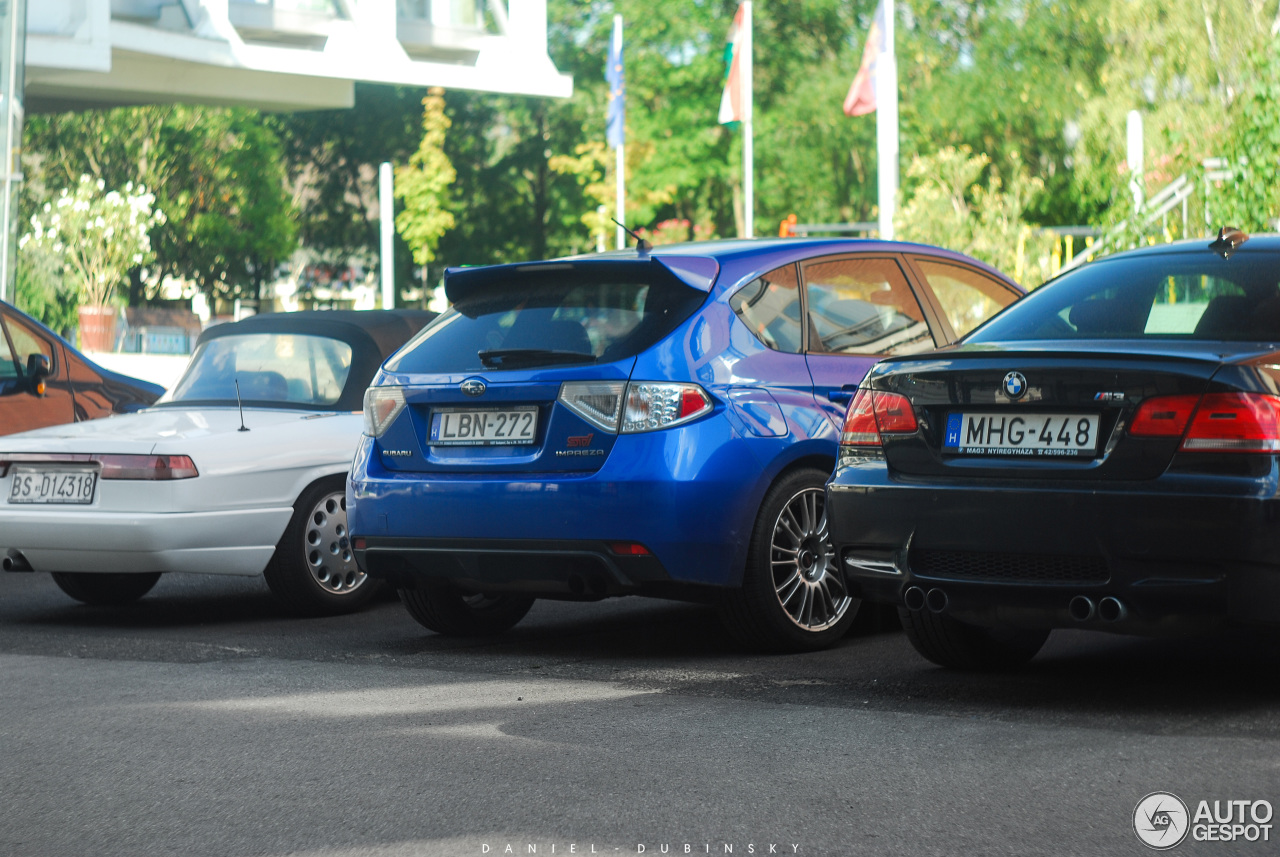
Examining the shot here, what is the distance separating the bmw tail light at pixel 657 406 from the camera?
21.0ft

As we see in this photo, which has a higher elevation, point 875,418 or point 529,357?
point 529,357

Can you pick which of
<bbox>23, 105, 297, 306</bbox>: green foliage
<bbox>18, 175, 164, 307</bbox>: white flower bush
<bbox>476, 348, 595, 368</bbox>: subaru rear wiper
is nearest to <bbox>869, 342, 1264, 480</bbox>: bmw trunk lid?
<bbox>476, 348, 595, 368</bbox>: subaru rear wiper

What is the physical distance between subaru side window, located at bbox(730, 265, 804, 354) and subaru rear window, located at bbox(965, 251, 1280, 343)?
2.90 feet

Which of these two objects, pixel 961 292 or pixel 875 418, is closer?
pixel 875 418

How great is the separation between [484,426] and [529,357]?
1.02 ft

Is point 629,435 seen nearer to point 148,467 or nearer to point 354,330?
point 148,467

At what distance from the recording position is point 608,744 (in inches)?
207

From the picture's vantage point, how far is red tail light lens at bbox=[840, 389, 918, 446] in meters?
5.77

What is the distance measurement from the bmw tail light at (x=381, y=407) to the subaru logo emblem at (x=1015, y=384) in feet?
8.35

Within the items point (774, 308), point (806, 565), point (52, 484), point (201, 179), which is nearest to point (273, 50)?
point (201, 179)

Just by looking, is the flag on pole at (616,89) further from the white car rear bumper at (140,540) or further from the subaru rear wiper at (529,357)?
the subaru rear wiper at (529,357)

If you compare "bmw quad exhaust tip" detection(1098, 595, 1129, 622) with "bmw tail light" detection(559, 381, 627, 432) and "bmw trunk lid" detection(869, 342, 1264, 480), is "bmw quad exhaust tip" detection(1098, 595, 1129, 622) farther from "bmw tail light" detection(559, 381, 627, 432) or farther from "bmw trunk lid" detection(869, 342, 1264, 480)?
"bmw tail light" detection(559, 381, 627, 432)

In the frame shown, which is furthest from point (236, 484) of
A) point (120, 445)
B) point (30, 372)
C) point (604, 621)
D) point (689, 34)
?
point (689, 34)
